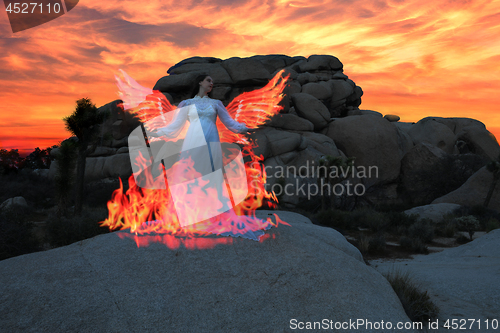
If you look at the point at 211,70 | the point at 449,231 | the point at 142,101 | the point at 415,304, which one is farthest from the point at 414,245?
the point at 211,70

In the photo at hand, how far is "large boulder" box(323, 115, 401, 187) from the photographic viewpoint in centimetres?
3406

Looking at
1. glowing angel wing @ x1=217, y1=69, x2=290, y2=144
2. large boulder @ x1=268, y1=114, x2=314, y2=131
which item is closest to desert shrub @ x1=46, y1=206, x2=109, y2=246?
glowing angel wing @ x1=217, y1=69, x2=290, y2=144

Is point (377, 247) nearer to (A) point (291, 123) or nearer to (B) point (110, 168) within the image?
(A) point (291, 123)

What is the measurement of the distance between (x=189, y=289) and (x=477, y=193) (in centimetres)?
2439

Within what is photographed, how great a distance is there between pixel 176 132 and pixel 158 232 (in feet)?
6.72

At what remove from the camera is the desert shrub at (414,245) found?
42.8 feet

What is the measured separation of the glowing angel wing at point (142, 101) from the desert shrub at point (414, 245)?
1091 centimetres

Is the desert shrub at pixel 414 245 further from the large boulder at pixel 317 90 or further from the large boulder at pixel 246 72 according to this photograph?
the large boulder at pixel 317 90

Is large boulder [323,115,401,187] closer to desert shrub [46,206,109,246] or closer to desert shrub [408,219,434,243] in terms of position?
desert shrub [408,219,434,243]

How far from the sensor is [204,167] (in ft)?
21.3

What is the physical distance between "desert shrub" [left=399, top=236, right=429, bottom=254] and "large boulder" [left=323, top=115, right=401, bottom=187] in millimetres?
20149

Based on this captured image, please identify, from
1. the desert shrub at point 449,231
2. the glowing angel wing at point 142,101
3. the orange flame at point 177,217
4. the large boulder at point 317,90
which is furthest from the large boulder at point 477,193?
the glowing angel wing at point 142,101

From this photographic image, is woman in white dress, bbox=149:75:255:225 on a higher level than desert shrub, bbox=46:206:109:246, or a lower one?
higher

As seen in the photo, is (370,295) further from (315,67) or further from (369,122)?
(315,67)
